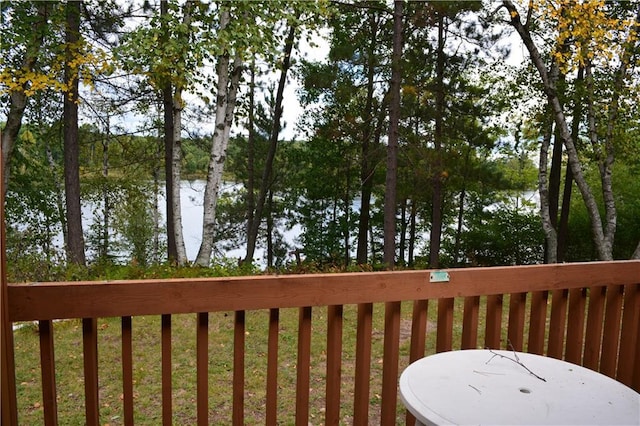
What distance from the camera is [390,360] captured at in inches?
56.6

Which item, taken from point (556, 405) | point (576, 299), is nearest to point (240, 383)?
point (556, 405)

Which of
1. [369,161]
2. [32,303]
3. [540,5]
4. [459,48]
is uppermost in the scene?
[459,48]

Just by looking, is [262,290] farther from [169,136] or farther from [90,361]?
[169,136]

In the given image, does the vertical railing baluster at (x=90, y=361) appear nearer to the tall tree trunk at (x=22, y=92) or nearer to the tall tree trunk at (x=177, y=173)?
the tall tree trunk at (x=22, y=92)

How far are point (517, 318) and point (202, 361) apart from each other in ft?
3.86

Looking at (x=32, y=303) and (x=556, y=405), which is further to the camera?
(x=32, y=303)

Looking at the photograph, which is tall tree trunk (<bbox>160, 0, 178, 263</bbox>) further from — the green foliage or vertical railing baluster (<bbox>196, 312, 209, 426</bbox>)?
the green foliage

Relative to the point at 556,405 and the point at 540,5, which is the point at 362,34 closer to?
the point at 540,5

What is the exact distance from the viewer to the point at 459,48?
8.91m

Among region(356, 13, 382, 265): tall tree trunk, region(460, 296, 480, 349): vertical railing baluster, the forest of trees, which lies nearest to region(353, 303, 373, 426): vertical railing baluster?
region(460, 296, 480, 349): vertical railing baluster

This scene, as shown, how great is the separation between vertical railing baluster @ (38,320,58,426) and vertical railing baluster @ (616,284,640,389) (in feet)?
7.01

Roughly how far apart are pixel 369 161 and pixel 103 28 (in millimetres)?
6091

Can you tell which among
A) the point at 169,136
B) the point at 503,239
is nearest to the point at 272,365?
the point at 169,136

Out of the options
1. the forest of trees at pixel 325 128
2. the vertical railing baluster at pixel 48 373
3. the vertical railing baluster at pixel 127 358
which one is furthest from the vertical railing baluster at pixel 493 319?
the forest of trees at pixel 325 128
